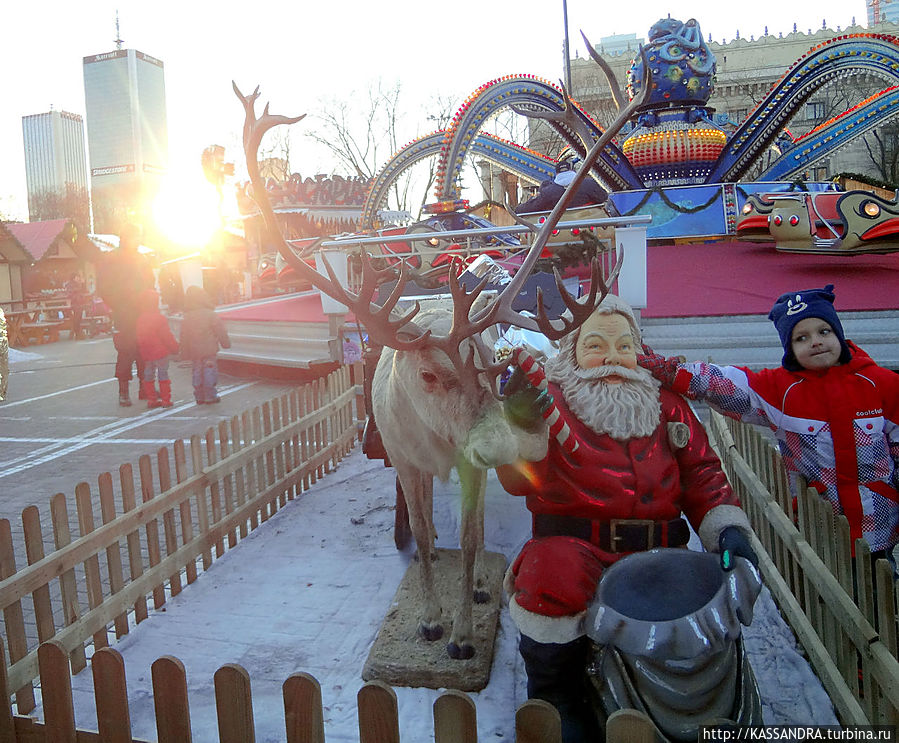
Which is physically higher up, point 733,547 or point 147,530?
point 733,547

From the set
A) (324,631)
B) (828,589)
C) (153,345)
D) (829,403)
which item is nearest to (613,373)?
(829,403)

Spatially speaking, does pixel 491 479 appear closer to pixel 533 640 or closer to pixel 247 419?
pixel 247 419

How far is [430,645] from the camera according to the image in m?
3.23

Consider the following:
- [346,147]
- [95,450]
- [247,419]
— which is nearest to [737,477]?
[247,419]

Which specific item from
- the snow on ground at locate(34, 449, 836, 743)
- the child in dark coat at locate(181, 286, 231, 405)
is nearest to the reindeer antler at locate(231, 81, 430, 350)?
the snow on ground at locate(34, 449, 836, 743)

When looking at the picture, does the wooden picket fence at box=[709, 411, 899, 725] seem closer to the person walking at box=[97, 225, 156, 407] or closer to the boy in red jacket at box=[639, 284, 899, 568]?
the boy in red jacket at box=[639, 284, 899, 568]

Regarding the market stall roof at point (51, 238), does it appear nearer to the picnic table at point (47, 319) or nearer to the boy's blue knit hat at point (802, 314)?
the picnic table at point (47, 319)

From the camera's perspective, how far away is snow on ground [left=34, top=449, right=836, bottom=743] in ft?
9.21

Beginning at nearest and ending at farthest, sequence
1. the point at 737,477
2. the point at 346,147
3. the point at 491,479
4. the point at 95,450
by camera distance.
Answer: the point at 737,477 < the point at 491,479 < the point at 95,450 < the point at 346,147

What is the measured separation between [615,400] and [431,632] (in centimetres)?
147

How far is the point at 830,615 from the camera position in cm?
263

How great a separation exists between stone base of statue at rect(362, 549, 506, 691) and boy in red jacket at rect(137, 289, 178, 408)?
6.76m

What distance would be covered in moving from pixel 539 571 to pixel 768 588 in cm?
199

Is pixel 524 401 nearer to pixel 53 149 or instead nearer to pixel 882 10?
pixel 882 10
